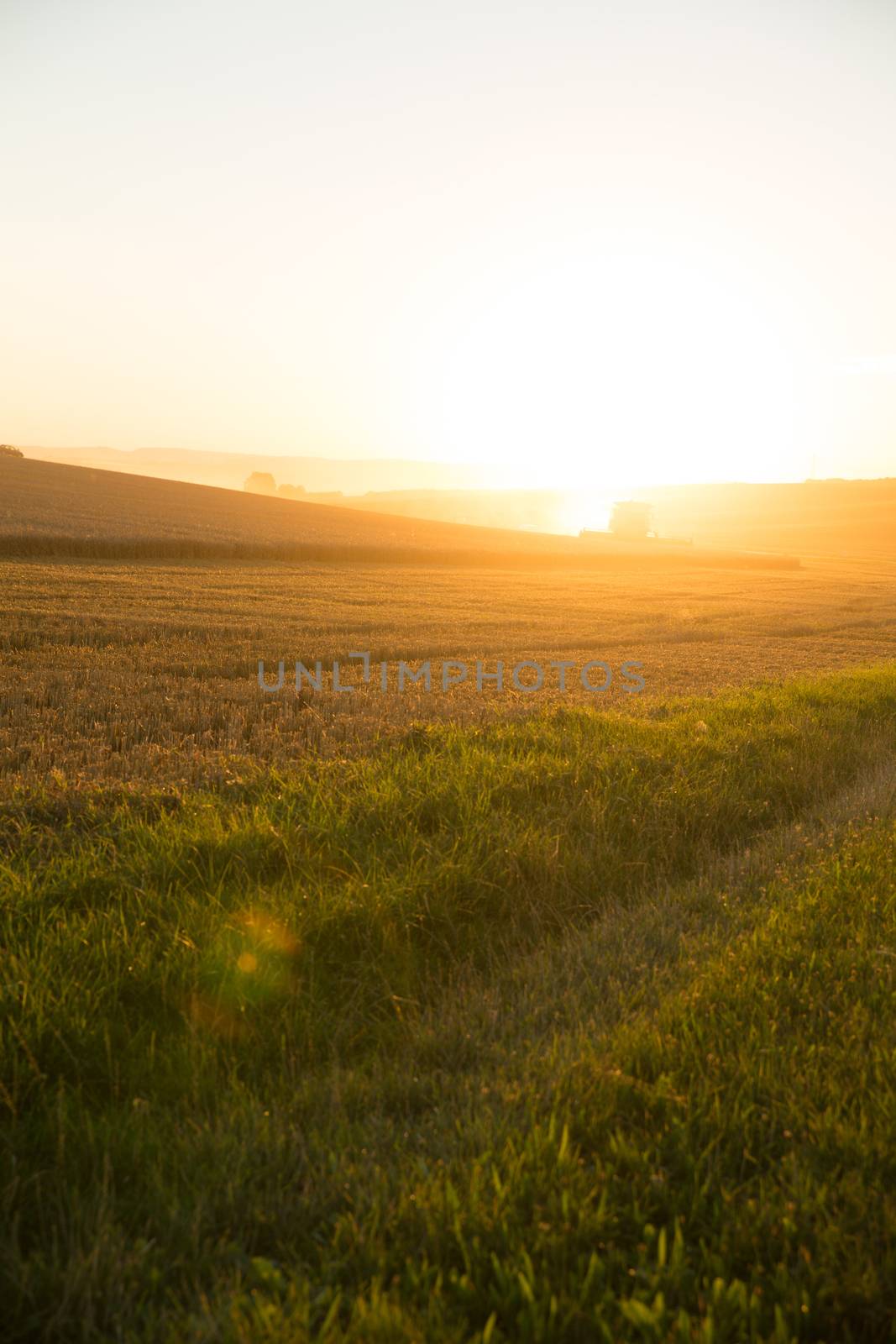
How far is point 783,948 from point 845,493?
16767 centimetres

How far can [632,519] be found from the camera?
85.6 m

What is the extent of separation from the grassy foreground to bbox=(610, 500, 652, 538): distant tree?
267ft

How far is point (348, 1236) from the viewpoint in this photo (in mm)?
2674

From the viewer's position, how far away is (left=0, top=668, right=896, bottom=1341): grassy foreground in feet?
8.14

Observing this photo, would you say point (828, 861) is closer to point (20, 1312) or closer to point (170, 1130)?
point (170, 1130)

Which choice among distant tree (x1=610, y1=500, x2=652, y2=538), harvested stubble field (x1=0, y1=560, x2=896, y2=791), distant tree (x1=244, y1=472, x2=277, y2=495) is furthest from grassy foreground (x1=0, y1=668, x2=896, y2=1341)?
distant tree (x1=244, y1=472, x2=277, y2=495)

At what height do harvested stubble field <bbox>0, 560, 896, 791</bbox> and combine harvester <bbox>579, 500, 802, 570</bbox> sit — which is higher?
combine harvester <bbox>579, 500, 802, 570</bbox>

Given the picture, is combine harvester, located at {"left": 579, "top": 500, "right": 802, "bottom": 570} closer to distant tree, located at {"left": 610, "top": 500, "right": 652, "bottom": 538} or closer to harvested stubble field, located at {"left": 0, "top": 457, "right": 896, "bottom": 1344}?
distant tree, located at {"left": 610, "top": 500, "right": 652, "bottom": 538}

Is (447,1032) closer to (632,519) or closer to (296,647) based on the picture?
(296,647)

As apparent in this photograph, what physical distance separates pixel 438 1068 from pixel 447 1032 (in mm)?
282

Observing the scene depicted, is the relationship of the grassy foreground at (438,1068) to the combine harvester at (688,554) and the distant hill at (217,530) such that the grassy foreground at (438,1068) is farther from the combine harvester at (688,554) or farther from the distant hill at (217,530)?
the combine harvester at (688,554)

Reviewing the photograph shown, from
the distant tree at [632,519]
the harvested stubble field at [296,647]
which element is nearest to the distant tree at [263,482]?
the distant tree at [632,519]

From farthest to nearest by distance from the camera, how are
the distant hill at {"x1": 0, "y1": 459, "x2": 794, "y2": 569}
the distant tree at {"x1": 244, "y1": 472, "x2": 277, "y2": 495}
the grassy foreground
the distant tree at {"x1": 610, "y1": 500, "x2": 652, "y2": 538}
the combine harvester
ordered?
the distant tree at {"x1": 244, "y1": 472, "x2": 277, "y2": 495} < the distant tree at {"x1": 610, "y1": 500, "x2": 652, "y2": 538} < the combine harvester < the distant hill at {"x1": 0, "y1": 459, "x2": 794, "y2": 569} < the grassy foreground

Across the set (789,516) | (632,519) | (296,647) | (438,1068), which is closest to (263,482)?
(789,516)
